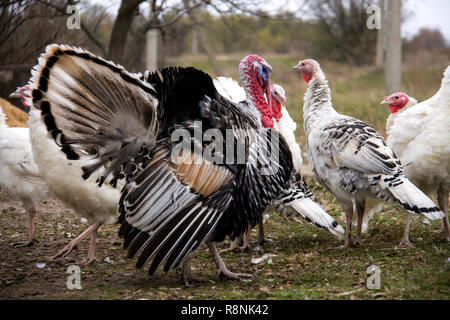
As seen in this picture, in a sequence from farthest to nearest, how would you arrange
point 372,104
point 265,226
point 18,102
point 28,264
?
point 372,104, point 18,102, point 265,226, point 28,264

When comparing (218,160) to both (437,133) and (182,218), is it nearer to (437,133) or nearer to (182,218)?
(182,218)

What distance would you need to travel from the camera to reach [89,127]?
381 centimetres

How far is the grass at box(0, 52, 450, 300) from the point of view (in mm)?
3818

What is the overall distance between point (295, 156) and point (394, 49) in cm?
734

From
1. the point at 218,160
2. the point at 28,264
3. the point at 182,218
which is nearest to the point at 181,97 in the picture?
the point at 218,160

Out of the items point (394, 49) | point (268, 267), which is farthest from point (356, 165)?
point (394, 49)

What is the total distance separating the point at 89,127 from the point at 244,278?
173 centimetres

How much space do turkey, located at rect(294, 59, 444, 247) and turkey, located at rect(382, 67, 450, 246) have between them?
0.38 meters

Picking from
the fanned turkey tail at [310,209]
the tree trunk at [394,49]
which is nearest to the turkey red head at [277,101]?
the fanned turkey tail at [310,209]

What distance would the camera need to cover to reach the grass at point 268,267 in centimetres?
382

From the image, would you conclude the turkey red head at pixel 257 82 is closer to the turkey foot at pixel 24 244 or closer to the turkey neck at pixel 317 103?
the turkey neck at pixel 317 103

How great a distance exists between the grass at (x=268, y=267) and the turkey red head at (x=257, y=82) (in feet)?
4.36

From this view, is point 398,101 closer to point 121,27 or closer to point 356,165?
point 356,165

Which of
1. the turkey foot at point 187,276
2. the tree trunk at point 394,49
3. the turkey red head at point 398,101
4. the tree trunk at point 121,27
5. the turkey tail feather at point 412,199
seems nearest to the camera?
the turkey foot at point 187,276
